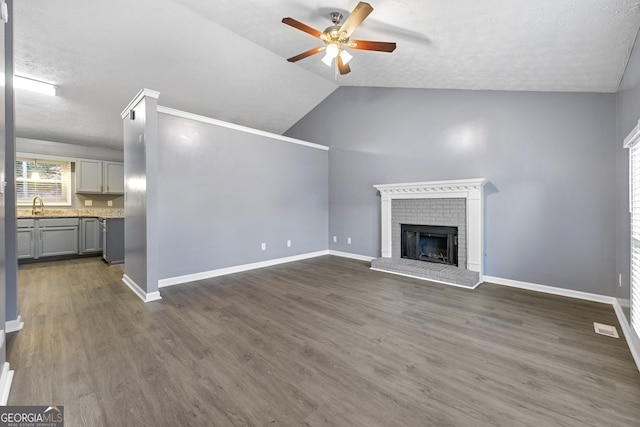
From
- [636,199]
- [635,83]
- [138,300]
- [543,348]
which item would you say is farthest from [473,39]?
[138,300]

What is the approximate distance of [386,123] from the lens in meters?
5.10

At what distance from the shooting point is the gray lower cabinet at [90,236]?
5.77 metres

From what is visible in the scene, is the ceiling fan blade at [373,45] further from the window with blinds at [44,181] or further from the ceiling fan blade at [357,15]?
the window with blinds at [44,181]

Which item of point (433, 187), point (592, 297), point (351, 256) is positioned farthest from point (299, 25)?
point (592, 297)

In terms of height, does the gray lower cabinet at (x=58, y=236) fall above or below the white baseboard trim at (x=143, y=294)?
above

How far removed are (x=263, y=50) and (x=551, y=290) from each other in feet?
17.7

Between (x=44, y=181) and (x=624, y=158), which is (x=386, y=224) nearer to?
(x=624, y=158)

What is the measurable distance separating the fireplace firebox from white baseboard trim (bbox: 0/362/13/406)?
472cm

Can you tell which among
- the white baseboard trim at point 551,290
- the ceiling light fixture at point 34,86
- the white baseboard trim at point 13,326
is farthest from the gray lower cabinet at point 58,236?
the white baseboard trim at point 551,290

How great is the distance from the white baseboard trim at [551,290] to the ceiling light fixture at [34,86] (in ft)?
22.9

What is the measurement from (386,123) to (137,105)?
4.02 meters

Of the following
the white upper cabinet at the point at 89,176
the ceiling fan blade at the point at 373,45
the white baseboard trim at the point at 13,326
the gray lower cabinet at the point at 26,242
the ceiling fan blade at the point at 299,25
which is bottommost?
the white baseboard trim at the point at 13,326

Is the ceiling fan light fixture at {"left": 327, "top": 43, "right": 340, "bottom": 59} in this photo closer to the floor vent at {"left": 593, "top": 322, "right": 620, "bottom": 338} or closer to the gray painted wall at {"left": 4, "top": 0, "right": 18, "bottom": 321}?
the gray painted wall at {"left": 4, "top": 0, "right": 18, "bottom": 321}

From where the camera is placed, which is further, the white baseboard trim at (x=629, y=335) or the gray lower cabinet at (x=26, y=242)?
the gray lower cabinet at (x=26, y=242)
